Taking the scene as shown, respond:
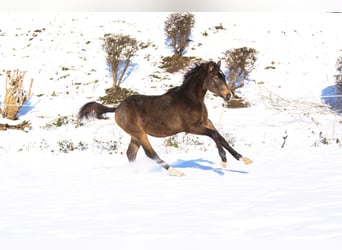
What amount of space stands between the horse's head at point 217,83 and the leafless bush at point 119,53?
1246cm

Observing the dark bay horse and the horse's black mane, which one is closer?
the dark bay horse

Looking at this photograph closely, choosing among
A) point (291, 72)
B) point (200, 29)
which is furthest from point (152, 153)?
point (200, 29)

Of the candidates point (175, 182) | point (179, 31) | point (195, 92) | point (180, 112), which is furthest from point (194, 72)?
point (179, 31)

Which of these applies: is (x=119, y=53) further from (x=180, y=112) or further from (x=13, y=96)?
(x=180, y=112)

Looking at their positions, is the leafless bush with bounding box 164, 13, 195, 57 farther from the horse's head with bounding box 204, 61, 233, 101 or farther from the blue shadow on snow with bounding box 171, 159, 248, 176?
the horse's head with bounding box 204, 61, 233, 101

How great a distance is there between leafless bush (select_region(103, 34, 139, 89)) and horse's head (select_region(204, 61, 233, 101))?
12458mm

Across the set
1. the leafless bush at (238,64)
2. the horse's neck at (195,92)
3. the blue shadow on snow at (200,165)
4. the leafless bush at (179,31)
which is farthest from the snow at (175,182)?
the leafless bush at (179,31)

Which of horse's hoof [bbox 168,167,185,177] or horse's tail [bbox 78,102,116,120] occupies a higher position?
horse's tail [bbox 78,102,116,120]

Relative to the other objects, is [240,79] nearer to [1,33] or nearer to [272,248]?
[1,33]

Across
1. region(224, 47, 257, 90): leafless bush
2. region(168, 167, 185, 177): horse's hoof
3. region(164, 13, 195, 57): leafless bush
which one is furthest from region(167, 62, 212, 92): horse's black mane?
region(164, 13, 195, 57): leafless bush

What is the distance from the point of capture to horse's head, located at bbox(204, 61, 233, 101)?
16.9 feet

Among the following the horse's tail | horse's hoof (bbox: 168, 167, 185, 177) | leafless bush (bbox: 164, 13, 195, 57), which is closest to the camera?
horse's hoof (bbox: 168, 167, 185, 177)

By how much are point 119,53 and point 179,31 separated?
366cm

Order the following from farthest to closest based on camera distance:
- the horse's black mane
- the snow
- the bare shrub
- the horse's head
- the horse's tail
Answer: the bare shrub < the horse's tail < the horse's black mane < the horse's head < the snow
